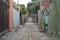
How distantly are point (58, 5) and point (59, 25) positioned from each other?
1344 mm

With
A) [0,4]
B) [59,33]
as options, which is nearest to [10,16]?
[0,4]

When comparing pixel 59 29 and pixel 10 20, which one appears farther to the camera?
pixel 10 20

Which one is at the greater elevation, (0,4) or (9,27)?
(0,4)

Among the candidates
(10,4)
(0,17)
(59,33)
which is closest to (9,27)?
(10,4)

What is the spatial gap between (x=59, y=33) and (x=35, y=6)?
53.2m

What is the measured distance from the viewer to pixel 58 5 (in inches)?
573

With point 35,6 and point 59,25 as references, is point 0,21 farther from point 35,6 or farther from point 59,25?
point 35,6

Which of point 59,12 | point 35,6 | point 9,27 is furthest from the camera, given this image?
point 35,6

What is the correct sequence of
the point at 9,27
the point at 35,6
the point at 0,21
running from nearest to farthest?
the point at 0,21, the point at 9,27, the point at 35,6

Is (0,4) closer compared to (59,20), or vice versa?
(59,20)

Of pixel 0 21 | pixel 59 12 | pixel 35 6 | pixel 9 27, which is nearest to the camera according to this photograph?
pixel 59 12

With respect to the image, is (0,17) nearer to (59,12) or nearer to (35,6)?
(59,12)

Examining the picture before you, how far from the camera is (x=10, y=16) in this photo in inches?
938

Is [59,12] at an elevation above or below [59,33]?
above
